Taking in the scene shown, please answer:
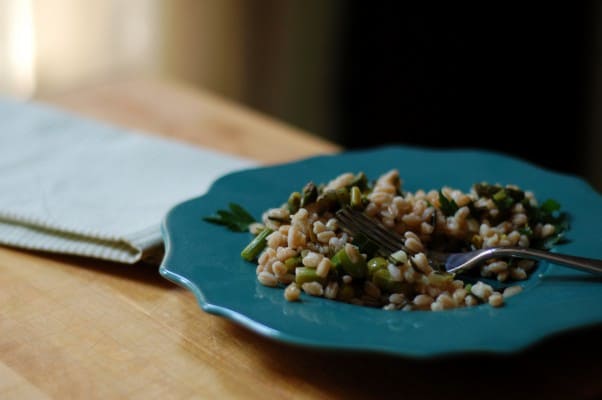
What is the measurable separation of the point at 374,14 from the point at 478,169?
6.34 feet

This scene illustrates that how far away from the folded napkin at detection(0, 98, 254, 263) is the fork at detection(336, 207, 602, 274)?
33 cm

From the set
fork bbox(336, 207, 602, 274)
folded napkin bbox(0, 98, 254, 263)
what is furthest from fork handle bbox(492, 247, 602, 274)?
folded napkin bbox(0, 98, 254, 263)

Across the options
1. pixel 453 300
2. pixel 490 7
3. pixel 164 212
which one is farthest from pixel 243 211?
pixel 490 7

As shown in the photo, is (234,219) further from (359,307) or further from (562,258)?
(562,258)

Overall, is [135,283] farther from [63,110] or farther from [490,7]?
[490,7]

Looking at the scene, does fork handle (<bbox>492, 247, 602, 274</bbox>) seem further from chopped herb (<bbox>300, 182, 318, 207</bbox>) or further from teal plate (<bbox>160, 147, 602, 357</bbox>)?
chopped herb (<bbox>300, 182, 318, 207</bbox>)

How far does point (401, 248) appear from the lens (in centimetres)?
117

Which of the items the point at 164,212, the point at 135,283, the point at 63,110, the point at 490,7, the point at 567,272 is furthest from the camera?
the point at 490,7

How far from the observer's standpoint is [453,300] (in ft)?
3.47

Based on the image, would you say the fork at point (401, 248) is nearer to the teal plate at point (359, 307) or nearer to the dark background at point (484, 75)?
the teal plate at point (359, 307)

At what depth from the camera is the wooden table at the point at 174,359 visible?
973 millimetres

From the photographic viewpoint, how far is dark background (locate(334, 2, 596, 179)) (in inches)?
123

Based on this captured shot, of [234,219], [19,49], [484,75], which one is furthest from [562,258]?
[19,49]

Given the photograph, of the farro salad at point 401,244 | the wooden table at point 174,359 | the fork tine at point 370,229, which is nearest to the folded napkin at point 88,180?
the wooden table at point 174,359
